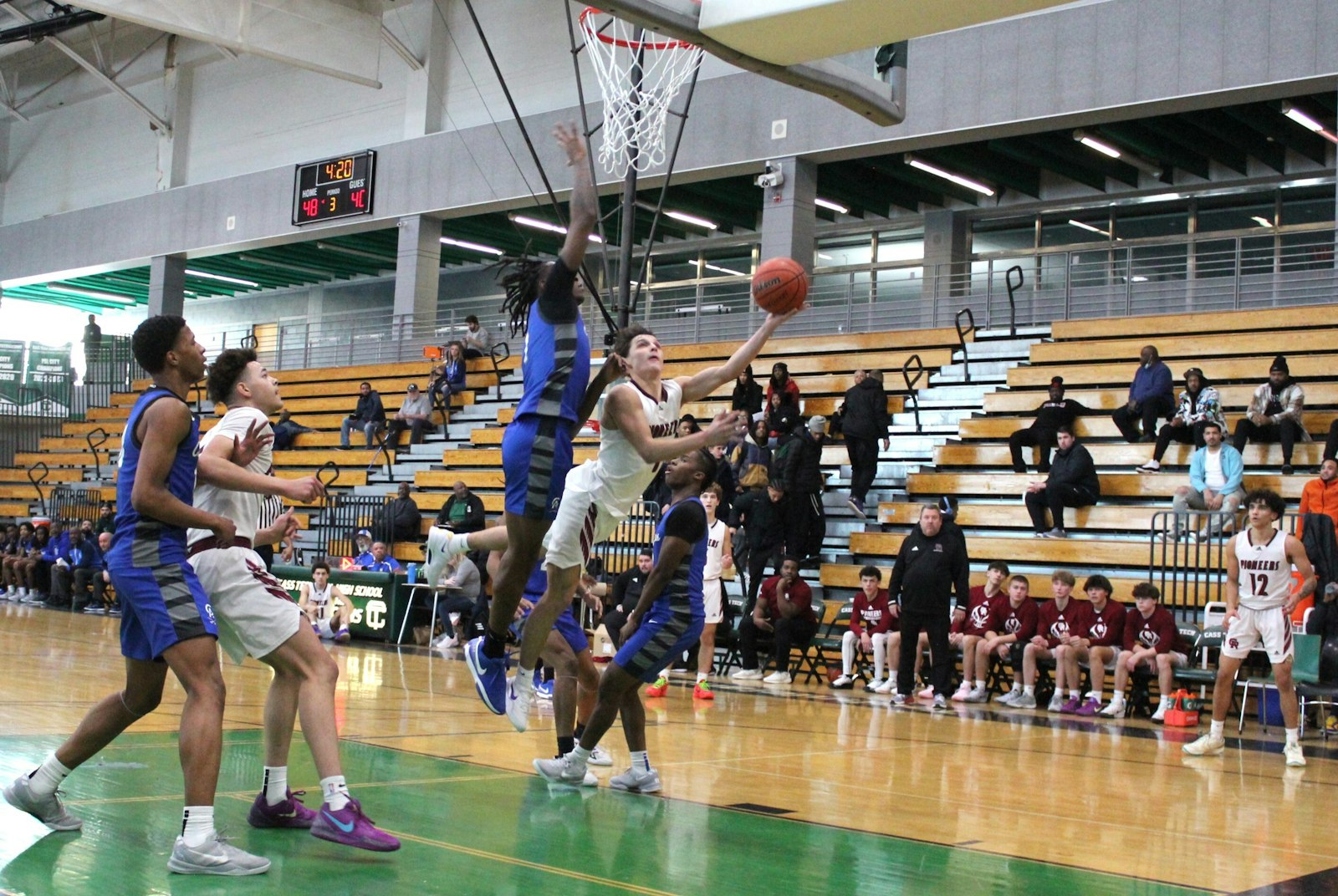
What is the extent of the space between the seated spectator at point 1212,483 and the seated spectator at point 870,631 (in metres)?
2.73

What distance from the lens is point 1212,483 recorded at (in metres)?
12.5

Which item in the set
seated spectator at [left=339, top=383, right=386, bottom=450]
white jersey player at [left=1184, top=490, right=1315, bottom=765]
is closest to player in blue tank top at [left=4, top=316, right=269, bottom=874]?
white jersey player at [left=1184, top=490, right=1315, bottom=765]

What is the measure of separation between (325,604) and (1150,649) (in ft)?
31.3

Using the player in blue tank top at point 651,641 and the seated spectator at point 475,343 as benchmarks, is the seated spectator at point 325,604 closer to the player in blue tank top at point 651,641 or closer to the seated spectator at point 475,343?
the seated spectator at point 475,343

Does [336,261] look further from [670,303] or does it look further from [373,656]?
[373,656]

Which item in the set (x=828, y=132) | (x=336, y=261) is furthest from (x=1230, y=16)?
(x=336, y=261)

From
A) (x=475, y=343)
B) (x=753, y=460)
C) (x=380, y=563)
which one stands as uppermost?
(x=475, y=343)

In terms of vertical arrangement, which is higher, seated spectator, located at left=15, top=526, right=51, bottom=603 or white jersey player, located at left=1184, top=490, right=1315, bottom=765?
white jersey player, located at left=1184, top=490, right=1315, bottom=765

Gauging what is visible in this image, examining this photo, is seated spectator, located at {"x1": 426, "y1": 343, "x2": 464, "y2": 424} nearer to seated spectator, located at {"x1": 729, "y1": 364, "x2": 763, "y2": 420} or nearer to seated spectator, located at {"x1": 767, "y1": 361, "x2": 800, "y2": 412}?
seated spectator, located at {"x1": 729, "y1": 364, "x2": 763, "y2": 420}

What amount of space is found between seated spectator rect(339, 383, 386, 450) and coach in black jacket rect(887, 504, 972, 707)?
12217 mm

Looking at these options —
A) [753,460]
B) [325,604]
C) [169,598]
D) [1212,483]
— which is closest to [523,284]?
[169,598]

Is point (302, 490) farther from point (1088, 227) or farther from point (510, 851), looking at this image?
point (1088, 227)

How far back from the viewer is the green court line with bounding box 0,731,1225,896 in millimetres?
3924

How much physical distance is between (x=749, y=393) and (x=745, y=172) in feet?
18.1
